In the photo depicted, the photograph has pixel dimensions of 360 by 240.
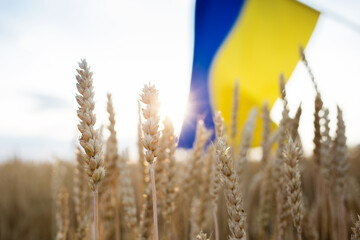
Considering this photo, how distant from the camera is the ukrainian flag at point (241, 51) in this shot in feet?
13.3

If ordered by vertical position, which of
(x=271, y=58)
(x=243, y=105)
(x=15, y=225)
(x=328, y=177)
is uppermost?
→ (x=271, y=58)

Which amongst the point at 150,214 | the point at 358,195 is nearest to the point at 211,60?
the point at 358,195

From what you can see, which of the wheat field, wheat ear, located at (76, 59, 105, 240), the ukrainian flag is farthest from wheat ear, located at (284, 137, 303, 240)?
the ukrainian flag

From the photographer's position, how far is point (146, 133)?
33.5 inches

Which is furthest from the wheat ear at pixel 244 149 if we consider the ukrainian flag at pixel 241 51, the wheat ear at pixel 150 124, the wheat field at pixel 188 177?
the ukrainian flag at pixel 241 51

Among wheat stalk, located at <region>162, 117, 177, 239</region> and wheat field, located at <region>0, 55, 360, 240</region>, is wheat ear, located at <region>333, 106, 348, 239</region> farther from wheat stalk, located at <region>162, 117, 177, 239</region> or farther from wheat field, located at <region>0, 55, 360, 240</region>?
wheat stalk, located at <region>162, 117, 177, 239</region>

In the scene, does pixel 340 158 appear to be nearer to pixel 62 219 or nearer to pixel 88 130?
pixel 88 130

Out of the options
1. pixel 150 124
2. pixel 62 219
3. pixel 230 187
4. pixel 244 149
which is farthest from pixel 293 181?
pixel 62 219

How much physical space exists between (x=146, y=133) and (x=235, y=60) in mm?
3892

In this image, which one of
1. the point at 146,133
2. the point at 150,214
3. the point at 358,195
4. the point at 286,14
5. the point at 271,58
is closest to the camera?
the point at 146,133

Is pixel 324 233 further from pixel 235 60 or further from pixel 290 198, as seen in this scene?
pixel 235 60

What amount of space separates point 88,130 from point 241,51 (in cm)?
400

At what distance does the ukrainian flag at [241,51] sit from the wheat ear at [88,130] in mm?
3134

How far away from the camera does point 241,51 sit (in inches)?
176
